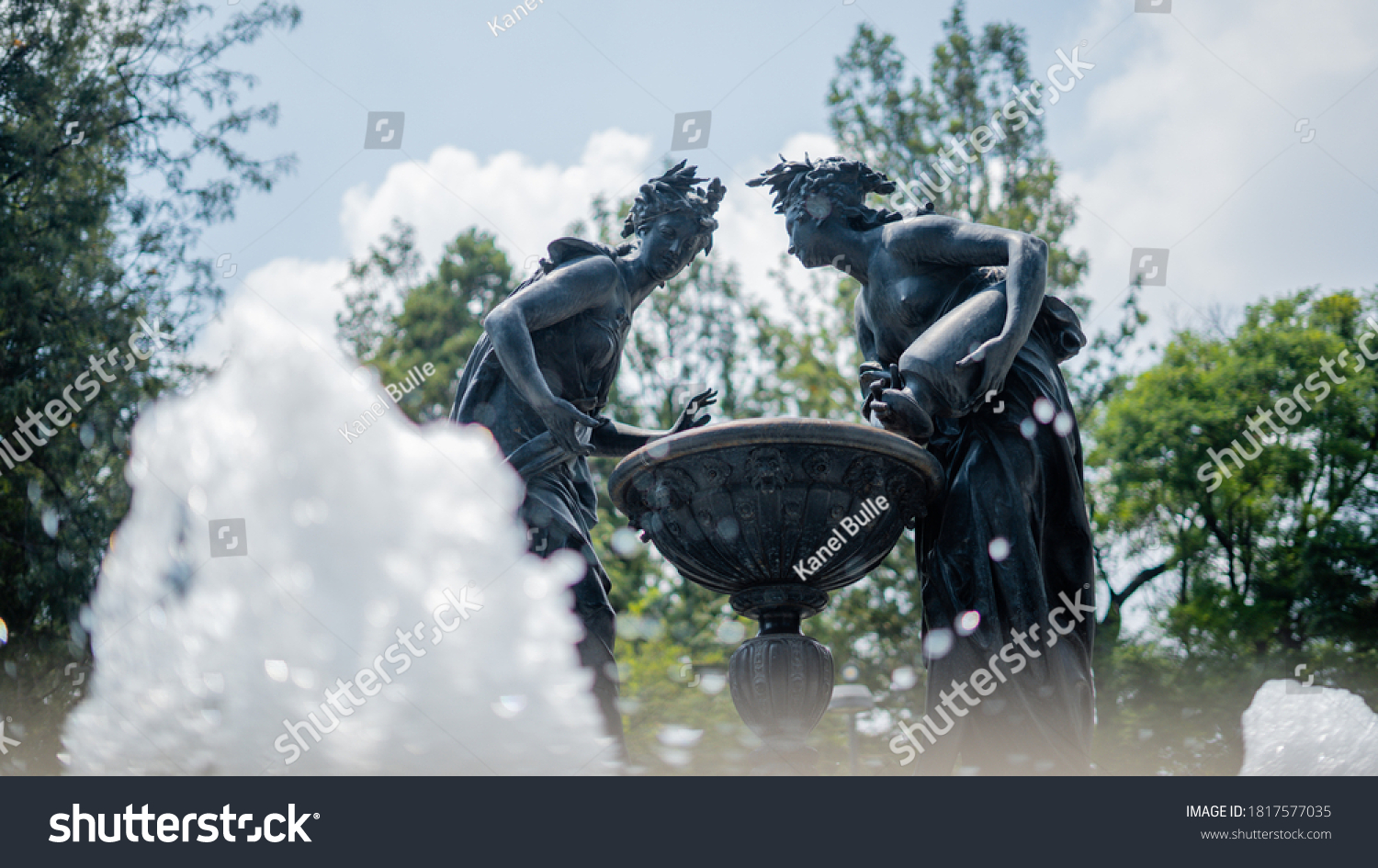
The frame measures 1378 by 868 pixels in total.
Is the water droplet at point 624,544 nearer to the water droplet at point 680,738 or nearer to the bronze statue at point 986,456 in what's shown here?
the bronze statue at point 986,456

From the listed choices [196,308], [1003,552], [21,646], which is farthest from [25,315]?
[1003,552]

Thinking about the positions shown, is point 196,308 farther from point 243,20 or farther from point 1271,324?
point 1271,324

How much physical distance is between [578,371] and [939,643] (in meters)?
1.78

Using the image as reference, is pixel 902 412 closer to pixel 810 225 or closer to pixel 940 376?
pixel 940 376

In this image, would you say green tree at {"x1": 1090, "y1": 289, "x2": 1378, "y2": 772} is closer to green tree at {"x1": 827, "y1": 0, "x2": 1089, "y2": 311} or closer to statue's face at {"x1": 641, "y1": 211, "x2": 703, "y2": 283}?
green tree at {"x1": 827, "y1": 0, "x2": 1089, "y2": 311}

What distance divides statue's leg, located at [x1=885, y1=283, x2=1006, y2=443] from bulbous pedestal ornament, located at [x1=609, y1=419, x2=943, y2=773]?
0.11 meters

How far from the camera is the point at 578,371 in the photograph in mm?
4613

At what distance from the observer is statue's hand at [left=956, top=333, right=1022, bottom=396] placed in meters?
3.94

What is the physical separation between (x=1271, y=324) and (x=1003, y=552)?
18.1 m

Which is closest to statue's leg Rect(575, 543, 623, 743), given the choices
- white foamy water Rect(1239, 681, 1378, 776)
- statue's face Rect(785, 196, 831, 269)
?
statue's face Rect(785, 196, 831, 269)

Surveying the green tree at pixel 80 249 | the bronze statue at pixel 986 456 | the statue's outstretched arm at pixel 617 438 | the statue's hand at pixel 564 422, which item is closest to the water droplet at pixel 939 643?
the bronze statue at pixel 986 456

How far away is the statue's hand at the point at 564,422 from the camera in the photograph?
4266mm

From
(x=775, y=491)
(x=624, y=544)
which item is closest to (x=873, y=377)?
(x=775, y=491)

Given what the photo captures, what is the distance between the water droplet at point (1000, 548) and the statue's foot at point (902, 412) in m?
0.46
